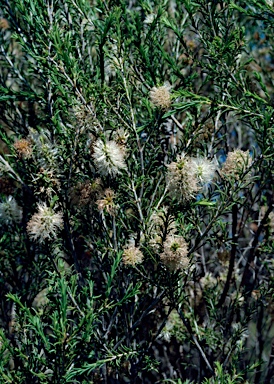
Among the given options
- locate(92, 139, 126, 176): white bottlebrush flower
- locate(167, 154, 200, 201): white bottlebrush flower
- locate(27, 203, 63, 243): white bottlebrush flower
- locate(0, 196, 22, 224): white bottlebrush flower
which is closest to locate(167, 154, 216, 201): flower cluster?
locate(167, 154, 200, 201): white bottlebrush flower

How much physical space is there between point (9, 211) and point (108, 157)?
0.71 m

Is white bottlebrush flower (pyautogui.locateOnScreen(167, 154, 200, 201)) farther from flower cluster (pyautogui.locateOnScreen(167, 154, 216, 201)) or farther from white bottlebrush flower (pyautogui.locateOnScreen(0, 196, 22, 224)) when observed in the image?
white bottlebrush flower (pyautogui.locateOnScreen(0, 196, 22, 224))

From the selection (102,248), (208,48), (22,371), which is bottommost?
(22,371)

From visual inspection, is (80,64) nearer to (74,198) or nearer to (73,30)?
(73,30)

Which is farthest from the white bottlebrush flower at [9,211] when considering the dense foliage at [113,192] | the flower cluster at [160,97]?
the flower cluster at [160,97]

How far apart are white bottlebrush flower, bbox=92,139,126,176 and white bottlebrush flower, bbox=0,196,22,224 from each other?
2.08 feet

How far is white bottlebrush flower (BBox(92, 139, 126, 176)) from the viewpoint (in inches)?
77.5

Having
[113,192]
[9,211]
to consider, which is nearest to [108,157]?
[113,192]

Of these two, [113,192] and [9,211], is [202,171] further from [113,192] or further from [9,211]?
[9,211]

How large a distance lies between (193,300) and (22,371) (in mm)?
1257

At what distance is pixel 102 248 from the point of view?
85.0 inches

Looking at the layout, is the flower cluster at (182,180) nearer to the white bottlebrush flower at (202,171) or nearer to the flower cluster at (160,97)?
the white bottlebrush flower at (202,171)

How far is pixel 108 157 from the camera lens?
1974 millimetres

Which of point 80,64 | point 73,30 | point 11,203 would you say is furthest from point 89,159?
point 73,30
